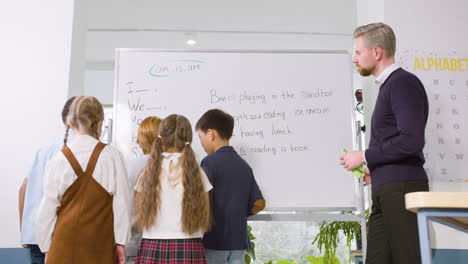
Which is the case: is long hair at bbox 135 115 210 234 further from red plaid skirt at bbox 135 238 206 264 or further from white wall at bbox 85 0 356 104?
white wall at bbox 85 0 356 104

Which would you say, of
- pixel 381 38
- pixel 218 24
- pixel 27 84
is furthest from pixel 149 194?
pixel 218 24

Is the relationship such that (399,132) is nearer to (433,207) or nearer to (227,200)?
(433,207)

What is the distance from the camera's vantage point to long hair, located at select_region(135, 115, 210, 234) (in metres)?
2.09

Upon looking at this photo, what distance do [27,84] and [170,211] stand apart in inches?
61.9

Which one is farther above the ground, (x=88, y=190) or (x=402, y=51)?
(x=402, y=51)

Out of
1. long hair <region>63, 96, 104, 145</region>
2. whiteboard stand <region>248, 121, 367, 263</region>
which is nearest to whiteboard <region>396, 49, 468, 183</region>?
whiteboard stand <region>248, 121, 367, 263</region>

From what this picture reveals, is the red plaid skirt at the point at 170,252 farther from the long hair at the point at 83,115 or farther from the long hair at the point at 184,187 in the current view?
the long hair at the point at 83,115

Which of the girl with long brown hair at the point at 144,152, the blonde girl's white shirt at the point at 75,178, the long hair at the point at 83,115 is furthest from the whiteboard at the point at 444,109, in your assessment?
the long hair at the point at 83,115

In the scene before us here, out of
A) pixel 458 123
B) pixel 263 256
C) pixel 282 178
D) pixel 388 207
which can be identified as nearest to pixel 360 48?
pixel 388 207

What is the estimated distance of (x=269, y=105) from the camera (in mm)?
2902

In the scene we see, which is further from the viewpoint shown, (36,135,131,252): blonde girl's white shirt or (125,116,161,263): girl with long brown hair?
(125,116,161,263): girl with long brown hair

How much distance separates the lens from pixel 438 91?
2.92 metres

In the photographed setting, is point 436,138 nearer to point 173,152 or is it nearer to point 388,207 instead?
point 388,207

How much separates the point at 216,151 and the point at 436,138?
1.36m
